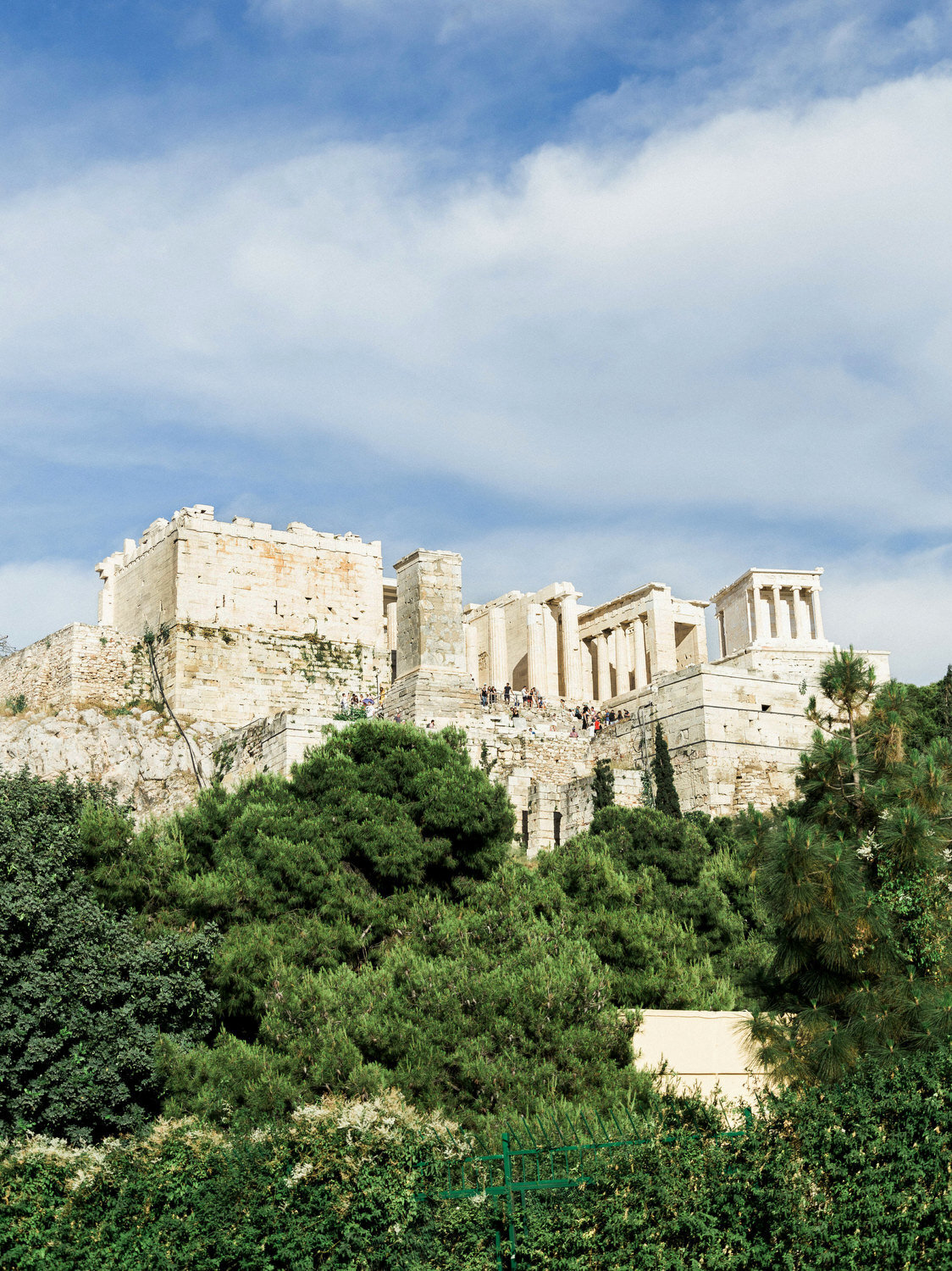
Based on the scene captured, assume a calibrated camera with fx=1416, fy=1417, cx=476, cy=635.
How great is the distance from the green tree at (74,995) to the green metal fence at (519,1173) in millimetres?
5289

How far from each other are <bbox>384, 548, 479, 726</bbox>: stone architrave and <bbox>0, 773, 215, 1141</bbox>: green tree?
12.1m

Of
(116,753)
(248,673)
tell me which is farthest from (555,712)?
(116,753)

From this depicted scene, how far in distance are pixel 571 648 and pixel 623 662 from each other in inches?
73.9

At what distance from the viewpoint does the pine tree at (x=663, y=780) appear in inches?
990

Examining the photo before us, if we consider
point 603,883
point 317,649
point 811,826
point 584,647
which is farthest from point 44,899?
point 584,647

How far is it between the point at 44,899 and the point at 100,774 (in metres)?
13.2

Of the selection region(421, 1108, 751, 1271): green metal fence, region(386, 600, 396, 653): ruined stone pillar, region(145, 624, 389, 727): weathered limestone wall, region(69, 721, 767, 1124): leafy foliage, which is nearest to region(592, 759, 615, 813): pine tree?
region(69, 721, 767, 1124): leafy foliage

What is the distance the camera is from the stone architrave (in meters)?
26.6

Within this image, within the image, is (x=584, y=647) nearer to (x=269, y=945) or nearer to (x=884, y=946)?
(x=269, y=945)

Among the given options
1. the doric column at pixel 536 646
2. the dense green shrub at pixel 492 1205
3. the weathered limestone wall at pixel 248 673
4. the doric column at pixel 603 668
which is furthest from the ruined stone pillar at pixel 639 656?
the dense green shrub at pixel 492 1205

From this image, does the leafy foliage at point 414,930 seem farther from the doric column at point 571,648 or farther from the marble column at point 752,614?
the marble column at point 752,614

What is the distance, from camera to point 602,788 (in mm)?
24766

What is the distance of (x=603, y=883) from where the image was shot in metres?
16.3

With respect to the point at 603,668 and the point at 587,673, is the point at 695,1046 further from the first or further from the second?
the point at 603,668
